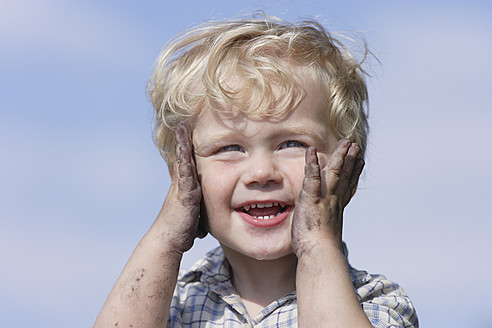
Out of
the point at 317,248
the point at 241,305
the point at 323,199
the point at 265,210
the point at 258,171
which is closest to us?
the point at 317,248

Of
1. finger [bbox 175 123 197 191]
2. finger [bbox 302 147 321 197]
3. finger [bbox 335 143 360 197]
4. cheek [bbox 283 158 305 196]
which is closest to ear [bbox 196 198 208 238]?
finger [bbox 175 123 197 191]

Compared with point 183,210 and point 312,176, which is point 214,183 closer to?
point 183,210

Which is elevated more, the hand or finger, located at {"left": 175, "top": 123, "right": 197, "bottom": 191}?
finger, located at {"left": 175, "top": 123, "right": 197, "bottom": 191}

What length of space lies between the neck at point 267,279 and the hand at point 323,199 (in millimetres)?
469

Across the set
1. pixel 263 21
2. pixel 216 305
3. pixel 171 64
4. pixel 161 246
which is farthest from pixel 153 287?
pixel 263 21

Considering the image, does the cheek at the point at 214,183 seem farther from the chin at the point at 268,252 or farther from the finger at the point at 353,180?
the finger at the point at 353,180

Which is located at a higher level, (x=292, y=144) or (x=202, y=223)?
(x=292, y=144)

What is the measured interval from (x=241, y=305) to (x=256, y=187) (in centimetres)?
66

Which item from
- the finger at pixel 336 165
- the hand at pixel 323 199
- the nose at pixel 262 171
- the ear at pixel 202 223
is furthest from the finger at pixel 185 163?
the finger at pixel 336 165

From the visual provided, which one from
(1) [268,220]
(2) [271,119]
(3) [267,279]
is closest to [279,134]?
(2) [271,119]

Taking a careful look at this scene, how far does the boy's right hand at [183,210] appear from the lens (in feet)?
10.9

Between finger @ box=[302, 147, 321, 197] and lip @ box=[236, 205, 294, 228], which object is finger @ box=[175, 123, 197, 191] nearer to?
lip @ box=[236, 205, 294, 228]

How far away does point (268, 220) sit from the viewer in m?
3.25

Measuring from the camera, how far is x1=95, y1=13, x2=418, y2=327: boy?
315 cm
